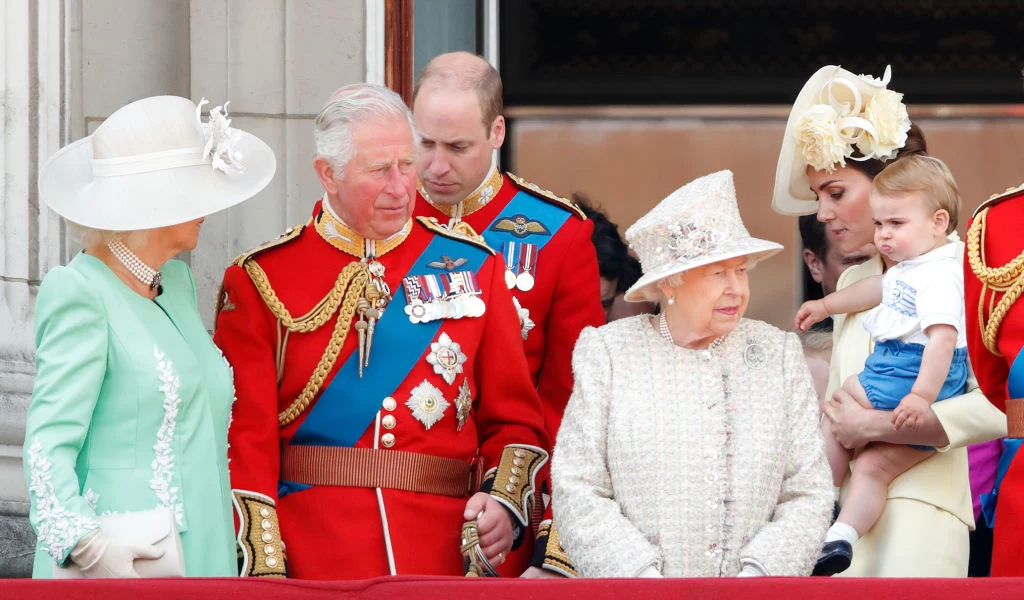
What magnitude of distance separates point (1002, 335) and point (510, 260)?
1217 mm

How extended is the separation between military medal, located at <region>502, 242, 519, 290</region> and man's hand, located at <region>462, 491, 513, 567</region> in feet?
2.24

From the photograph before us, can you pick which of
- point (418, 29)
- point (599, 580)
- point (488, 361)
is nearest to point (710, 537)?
point (599, 580)

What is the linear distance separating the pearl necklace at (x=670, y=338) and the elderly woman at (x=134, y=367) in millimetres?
837

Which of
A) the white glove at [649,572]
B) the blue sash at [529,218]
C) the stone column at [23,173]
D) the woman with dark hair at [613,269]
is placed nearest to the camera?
the white glove at [649,572]

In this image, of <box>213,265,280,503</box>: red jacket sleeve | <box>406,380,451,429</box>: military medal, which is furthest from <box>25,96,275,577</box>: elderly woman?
<box>406,380,451,429</box>: military medal

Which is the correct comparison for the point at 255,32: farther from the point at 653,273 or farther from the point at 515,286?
Answer: the point at 653,273

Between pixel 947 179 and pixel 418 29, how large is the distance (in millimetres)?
2027

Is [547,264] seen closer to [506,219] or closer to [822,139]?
[506,219]

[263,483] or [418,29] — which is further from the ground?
[418,29]

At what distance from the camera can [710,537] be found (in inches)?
A: 127

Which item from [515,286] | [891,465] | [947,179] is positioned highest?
[947,179]

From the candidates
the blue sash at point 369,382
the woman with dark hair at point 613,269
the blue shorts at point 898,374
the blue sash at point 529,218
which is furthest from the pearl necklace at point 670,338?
the woman with dark hair at point 613,269

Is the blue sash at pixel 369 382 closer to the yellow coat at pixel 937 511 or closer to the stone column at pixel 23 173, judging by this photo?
the yellow coat at pixel 937 511

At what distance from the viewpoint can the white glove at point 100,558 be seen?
9.95 feet
